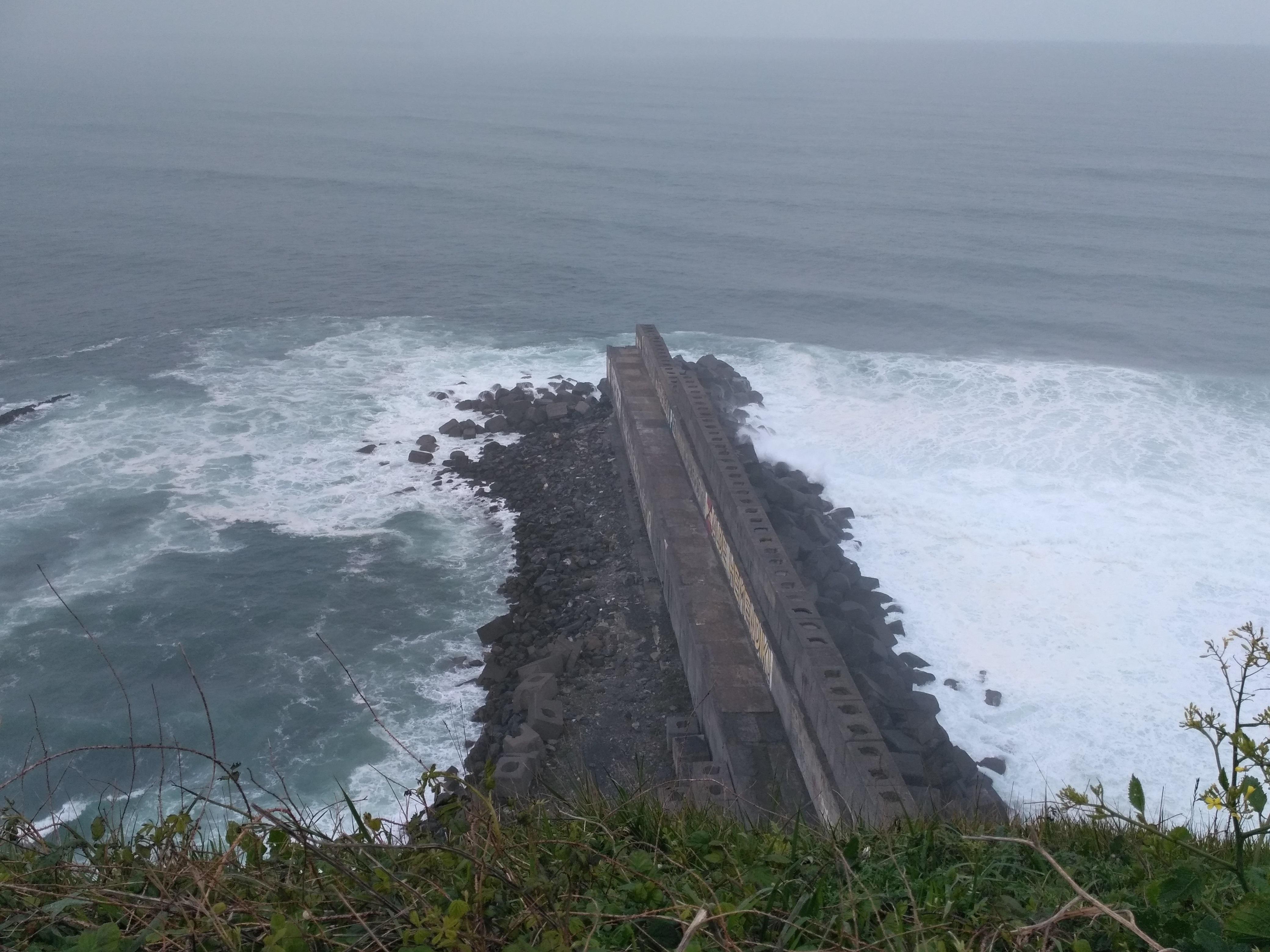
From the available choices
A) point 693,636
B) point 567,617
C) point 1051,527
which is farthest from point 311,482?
point 1051,527

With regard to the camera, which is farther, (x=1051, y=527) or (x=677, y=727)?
(x=1051, y=527)

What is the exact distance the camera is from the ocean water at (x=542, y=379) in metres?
17.1

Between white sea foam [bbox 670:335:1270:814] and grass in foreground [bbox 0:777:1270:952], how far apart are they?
8.88m

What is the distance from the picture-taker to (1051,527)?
22297mm

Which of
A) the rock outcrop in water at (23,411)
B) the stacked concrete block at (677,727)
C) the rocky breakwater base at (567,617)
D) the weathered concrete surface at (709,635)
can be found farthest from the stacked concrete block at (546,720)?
the rock outcrop in water at (23,411)

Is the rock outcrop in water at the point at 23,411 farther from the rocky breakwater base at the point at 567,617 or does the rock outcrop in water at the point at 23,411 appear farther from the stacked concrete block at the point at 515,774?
the stacked concrete block at the point at 515,774

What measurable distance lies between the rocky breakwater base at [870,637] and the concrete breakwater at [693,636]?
4 centimetres

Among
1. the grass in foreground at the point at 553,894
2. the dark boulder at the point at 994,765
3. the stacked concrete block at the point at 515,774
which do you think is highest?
the grass in foreground at the point at 553,894

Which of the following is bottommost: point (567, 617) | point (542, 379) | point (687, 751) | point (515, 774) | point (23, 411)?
point (515, 774)

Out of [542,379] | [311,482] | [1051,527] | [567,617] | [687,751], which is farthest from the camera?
[542,379]

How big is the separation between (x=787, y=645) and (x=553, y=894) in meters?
11.3

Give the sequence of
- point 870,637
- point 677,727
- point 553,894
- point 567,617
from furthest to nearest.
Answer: point 567,617 < point 870,637 < point 677,727 < point 553,894

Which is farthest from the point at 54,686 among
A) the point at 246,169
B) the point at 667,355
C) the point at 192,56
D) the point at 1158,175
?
the point at 192,56

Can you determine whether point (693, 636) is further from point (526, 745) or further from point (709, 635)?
point (526, 745)
